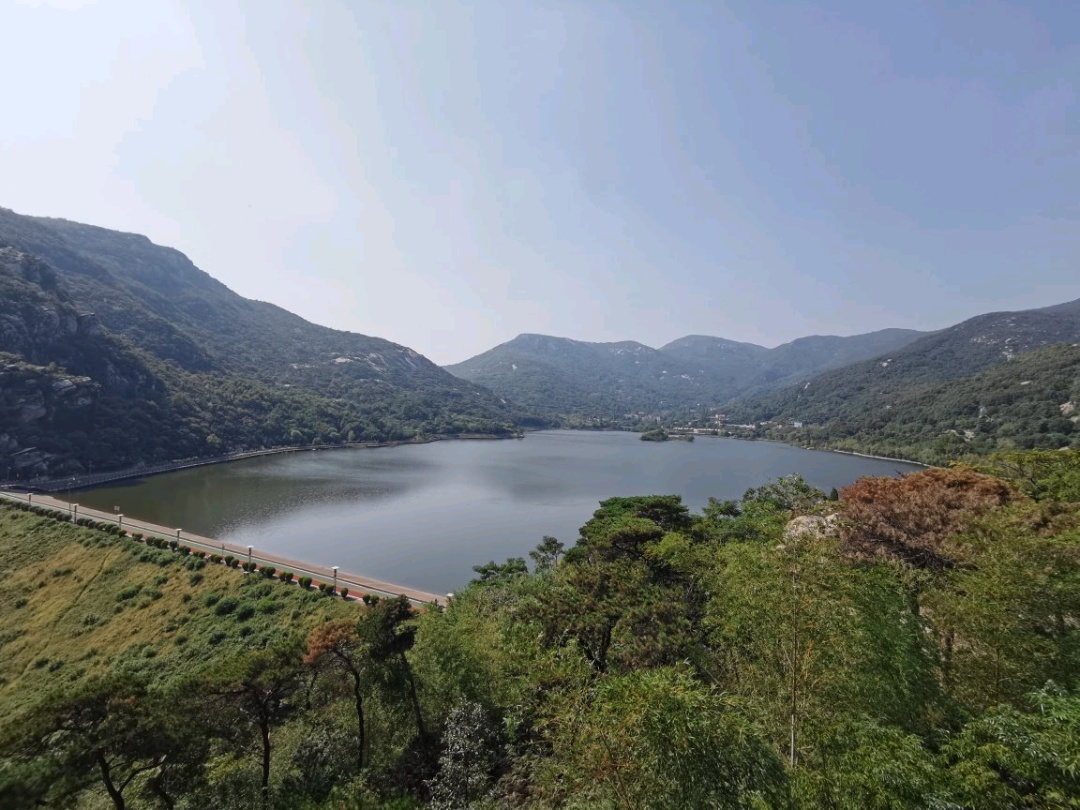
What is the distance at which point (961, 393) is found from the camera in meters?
107

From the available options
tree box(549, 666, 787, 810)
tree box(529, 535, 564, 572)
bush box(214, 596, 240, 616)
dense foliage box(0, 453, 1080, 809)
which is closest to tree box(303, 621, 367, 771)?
dense foliage box(0, 453, 1080, 809)

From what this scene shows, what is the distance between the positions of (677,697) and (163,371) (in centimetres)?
10383

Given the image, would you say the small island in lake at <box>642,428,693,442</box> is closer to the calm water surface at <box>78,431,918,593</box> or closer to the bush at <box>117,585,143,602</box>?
the calm water surface at <box>78,431,918,593</box>

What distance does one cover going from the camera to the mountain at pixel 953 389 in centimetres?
8469

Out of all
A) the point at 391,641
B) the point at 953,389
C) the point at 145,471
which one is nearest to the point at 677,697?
the point at 391,641

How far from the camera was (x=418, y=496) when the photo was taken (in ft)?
178

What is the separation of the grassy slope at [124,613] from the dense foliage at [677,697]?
364cm

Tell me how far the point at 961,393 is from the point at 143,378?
537 ft

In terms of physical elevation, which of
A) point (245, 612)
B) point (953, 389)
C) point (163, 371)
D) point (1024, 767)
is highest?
point (953, 389)

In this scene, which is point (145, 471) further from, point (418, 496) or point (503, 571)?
point (503, 571)

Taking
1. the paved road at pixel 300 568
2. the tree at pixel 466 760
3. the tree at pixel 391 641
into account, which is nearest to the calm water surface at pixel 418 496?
the paved road at pixel 300 568

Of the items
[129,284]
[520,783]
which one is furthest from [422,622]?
[129,284]

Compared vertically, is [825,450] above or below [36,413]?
below

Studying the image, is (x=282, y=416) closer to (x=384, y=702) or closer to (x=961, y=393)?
(x=384, y=702)
